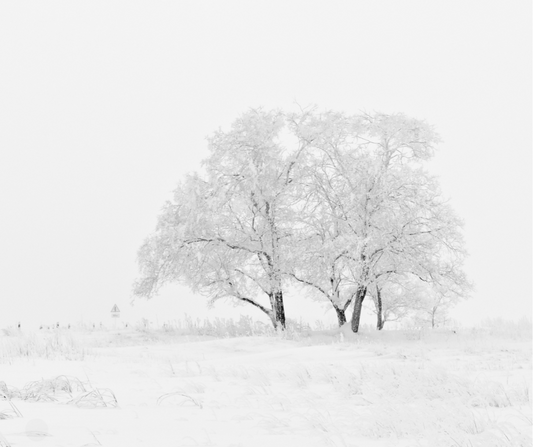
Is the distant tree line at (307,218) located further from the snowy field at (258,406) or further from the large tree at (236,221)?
the snowy field at (258,406)

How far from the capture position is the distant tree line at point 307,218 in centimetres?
2042

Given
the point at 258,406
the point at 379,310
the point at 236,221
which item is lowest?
the point at 379,310

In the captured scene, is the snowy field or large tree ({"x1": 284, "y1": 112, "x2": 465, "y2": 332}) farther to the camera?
large tree ({"x1": 284, "y1": 112, "x2": 465, "y2": 332})

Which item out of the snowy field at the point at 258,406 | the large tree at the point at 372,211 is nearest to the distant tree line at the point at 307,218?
the large tree at the point at 372,211

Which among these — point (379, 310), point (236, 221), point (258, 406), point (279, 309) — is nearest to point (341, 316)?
point (279, 309)

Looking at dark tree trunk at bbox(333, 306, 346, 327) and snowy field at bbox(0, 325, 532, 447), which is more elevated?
snowy field at bbox(0, 325, 532, 447)

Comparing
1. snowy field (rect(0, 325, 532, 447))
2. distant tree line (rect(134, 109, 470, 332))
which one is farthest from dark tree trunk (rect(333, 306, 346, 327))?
snowy field (rect(0, 325, 532, 447))

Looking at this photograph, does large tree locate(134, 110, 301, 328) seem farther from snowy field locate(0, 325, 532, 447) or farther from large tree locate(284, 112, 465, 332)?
snowy field locate(0, 325, 532, 447)

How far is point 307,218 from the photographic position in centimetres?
2142

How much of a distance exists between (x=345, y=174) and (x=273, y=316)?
20.2ft

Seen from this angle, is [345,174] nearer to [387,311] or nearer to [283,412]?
[387,311]

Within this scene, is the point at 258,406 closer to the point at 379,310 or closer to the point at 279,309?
the point at 279,309

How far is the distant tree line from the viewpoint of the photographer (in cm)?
2042

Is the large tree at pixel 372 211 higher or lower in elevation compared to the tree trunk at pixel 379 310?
higher
